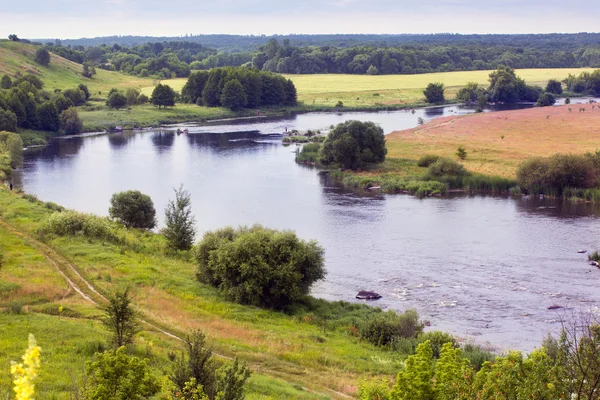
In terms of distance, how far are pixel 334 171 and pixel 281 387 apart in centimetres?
4720

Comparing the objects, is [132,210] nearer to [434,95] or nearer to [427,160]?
[427,160]

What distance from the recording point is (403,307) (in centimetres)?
3034

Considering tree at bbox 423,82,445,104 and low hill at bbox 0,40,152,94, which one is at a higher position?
low hill at bbox 0,40,152,94

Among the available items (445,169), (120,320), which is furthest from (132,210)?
(445,169)

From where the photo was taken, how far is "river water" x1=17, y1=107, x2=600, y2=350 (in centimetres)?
3058

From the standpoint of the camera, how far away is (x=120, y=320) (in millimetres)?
18844

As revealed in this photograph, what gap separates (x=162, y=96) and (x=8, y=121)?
3368 centimetres

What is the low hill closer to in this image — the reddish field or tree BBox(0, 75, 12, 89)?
tree BBox(0, 75, 12, 89)

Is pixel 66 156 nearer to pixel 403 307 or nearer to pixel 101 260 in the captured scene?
pixel 101 260

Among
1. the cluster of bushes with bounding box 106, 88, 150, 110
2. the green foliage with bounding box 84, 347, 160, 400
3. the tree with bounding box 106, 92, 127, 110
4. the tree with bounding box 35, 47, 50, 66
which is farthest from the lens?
the tree with bounding box 35, 47, 50, 66

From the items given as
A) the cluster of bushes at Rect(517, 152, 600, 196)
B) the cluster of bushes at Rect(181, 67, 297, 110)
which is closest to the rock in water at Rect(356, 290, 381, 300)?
the cluster of bushes at Rect(517, 152, 600, 196)

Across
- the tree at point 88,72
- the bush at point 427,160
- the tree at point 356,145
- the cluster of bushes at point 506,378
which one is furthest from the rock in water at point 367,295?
the tree at point 88,72

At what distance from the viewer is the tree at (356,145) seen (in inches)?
2514

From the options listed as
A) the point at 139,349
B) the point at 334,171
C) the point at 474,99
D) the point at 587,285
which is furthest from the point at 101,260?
the point at 474,99
